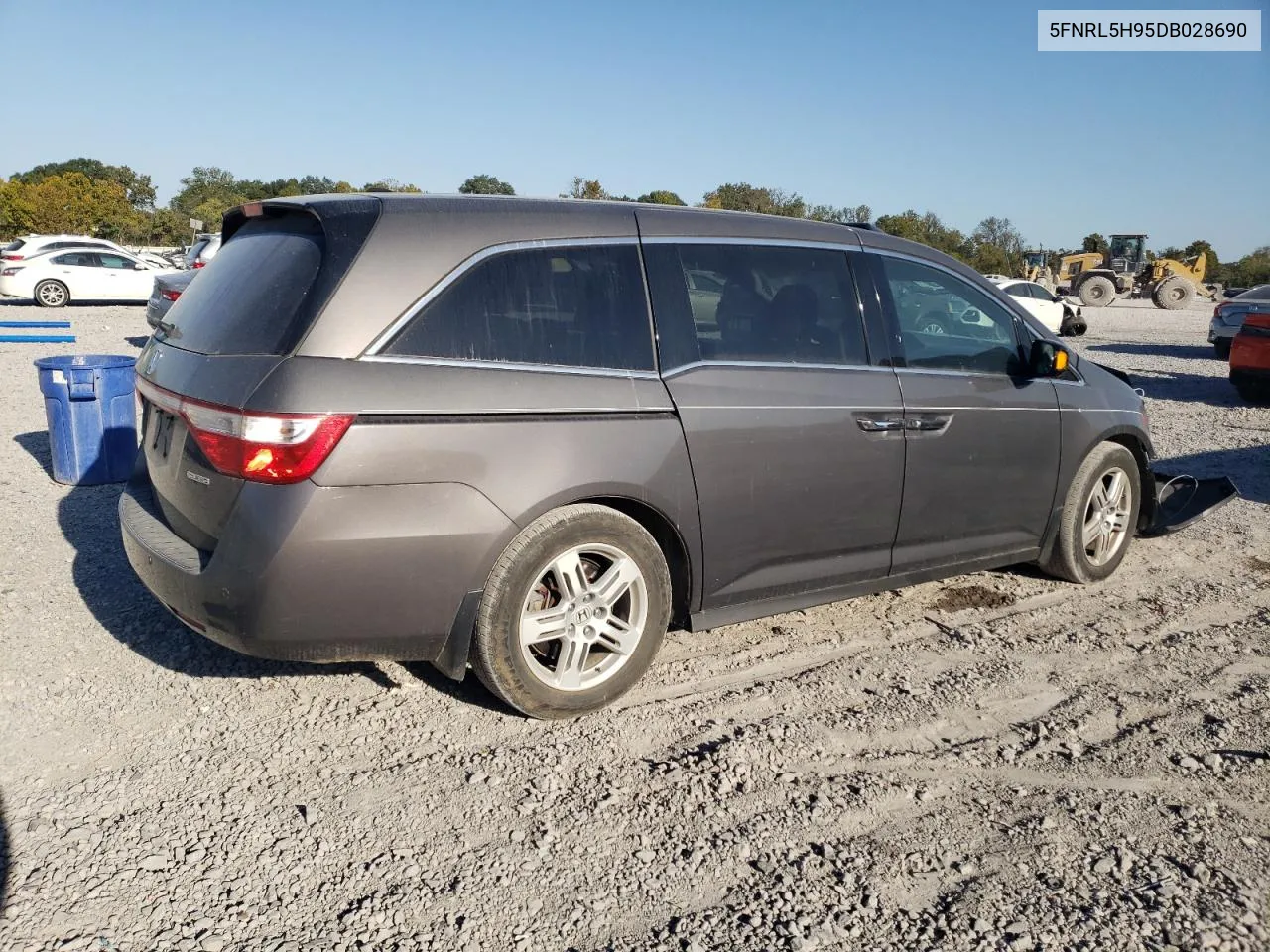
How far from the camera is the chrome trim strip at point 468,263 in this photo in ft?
11.2

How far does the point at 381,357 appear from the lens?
3.38m

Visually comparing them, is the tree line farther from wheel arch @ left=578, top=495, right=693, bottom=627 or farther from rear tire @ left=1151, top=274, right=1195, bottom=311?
wheel arch @ left=578, top=495, right=693, bottom=627

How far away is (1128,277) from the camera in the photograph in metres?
40.7

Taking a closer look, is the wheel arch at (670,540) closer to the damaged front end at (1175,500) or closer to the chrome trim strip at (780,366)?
the chrome trim strip at (780,366)

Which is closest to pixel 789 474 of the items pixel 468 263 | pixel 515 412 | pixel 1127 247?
pixel 515 412

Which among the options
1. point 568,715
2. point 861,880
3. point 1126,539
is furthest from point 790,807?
point 1126,539

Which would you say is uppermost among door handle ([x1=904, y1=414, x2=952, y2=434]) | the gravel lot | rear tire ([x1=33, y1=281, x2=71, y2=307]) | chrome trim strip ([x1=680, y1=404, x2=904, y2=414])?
rear tire ([x1=33, y1=281, x2=71, y2=307])

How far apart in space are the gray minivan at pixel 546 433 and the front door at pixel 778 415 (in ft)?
0.04

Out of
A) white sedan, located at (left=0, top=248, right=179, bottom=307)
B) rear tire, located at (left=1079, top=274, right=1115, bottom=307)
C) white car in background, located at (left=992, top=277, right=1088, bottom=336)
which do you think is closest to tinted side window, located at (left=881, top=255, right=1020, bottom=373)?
white car in background, located at (left=992, top=277, right=1088, bottom=336)

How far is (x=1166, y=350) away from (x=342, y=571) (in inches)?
846

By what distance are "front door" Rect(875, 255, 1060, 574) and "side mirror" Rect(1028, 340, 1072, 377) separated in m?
0.05

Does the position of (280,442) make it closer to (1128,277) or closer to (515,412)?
(515,412)

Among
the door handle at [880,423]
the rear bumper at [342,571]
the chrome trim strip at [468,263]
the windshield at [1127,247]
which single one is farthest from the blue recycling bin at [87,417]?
the windshield at [1127,247]

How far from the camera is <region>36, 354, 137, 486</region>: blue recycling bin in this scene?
23.0 ft
